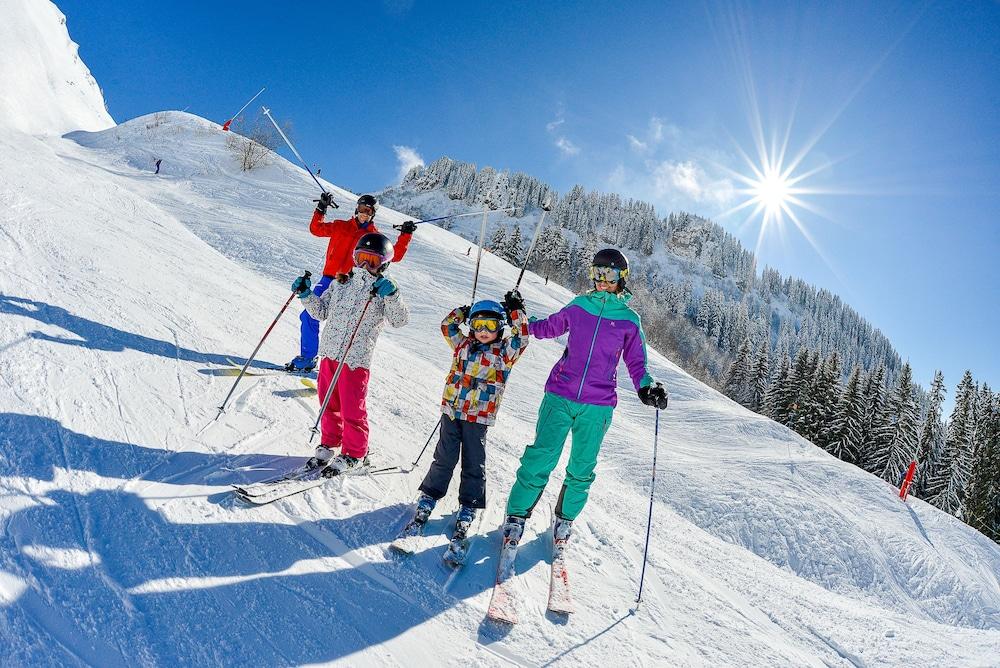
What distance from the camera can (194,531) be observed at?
8.17 ft

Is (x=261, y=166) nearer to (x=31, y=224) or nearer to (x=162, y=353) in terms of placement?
(x=31, y=224)

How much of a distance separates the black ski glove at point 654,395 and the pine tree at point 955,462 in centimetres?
2787

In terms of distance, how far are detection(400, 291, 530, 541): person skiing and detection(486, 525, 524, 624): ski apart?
1.07 ft

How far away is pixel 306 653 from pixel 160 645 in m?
0.56

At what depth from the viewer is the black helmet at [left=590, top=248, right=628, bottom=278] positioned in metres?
3.51


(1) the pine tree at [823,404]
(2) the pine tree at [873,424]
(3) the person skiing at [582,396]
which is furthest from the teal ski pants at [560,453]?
(1) the pine tree at [823,404]

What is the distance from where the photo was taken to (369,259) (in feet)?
12.2

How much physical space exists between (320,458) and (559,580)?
193cm

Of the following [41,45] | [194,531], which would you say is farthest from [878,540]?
[41,45]

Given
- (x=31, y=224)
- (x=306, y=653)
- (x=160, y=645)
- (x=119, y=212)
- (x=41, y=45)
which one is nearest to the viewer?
(x=160, y=645)

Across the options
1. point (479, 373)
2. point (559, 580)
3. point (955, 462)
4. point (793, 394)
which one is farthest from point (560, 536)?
point (793, 394)

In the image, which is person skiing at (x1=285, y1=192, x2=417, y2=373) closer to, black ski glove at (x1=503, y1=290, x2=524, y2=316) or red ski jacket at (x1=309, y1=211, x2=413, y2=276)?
red ski jacket at (x1=309, y1=211, x2=413, y2=276)

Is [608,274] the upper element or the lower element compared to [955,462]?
lower

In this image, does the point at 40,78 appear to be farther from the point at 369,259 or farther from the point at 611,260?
the point at 611,260
